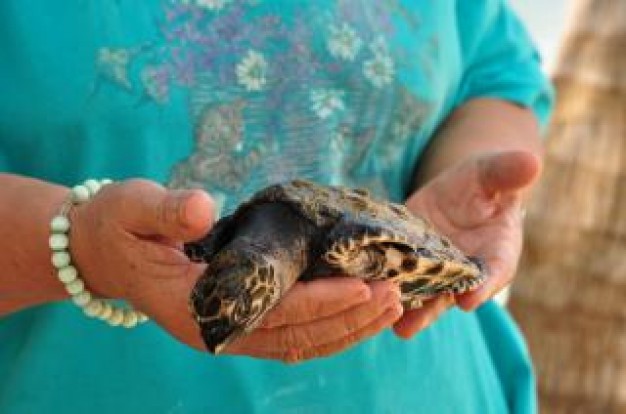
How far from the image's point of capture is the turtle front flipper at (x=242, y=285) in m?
0.70

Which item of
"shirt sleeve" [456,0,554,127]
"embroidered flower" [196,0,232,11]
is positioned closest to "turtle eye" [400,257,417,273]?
A: "embroidered flower" [196,0,232,11]

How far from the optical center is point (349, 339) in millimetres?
806

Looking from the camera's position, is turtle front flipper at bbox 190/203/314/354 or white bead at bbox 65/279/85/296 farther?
white bead at bbox 65/279/85/296

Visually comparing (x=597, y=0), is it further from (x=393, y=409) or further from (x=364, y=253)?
(x=364, y=253)

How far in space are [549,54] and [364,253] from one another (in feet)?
6.79

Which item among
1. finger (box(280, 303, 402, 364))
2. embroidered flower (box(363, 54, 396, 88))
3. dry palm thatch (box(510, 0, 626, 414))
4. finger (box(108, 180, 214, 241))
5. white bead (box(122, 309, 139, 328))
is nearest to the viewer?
finger (box(108, 180, 214, 241))

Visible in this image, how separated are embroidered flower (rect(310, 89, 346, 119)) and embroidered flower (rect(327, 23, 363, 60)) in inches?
1.6

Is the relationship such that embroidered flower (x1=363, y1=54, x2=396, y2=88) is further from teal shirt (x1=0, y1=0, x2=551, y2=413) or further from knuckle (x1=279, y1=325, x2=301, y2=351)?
knuckle (x1=279, y1=325, x2=301, y2=351)

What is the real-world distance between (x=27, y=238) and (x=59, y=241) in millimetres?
53

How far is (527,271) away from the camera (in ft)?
9.06

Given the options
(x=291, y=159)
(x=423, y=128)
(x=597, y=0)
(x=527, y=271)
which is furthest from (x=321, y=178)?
(x=597, y=0)

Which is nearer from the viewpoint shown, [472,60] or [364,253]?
[364,253]

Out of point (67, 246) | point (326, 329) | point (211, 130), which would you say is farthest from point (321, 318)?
point (211, 130)

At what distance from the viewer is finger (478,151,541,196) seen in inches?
40.9
